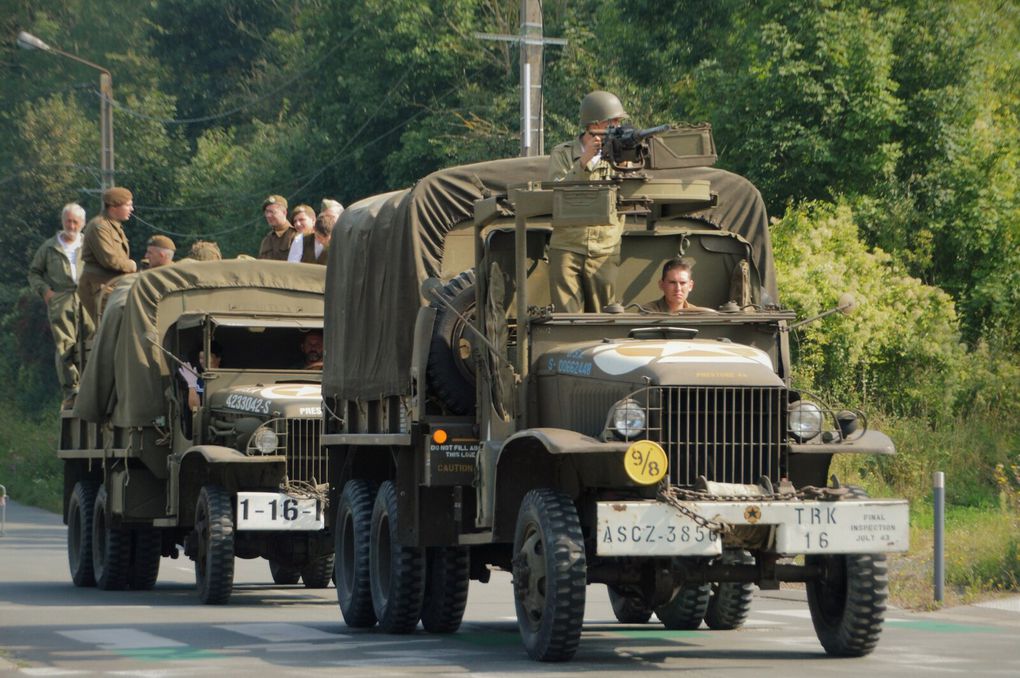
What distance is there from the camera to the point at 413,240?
48.1ft

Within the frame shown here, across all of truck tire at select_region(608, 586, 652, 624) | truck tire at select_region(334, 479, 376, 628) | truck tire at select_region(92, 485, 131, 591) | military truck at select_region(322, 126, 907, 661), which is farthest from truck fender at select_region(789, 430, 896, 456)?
truck tire at select_region(92, 485, 131, 591)

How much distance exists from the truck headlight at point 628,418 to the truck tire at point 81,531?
9853mm

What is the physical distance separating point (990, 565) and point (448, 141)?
100 ft

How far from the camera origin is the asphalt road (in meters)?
12.1

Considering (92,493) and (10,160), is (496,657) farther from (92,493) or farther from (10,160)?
(10,160)

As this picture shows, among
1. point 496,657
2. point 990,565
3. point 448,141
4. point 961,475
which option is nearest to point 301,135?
point 448,141

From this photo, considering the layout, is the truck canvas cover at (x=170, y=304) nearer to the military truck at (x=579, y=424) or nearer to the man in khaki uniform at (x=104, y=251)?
the man in khaki uniform at (x=104, y=251)

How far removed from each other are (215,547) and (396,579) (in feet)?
10.1

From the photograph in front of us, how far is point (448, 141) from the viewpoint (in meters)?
47.2

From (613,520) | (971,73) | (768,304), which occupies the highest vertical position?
(971,73)

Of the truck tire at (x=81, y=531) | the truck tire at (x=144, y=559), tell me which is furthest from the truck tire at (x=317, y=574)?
the truck tire at (x=81, y=531)

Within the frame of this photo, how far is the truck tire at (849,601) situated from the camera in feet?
39.6

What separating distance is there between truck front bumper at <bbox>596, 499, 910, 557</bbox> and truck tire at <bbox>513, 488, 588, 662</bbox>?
0.31m

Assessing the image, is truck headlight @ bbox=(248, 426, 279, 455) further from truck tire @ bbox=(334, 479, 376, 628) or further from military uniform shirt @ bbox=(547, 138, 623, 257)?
military uniform shirt @ bbox=(547, 138, 623, 257)
